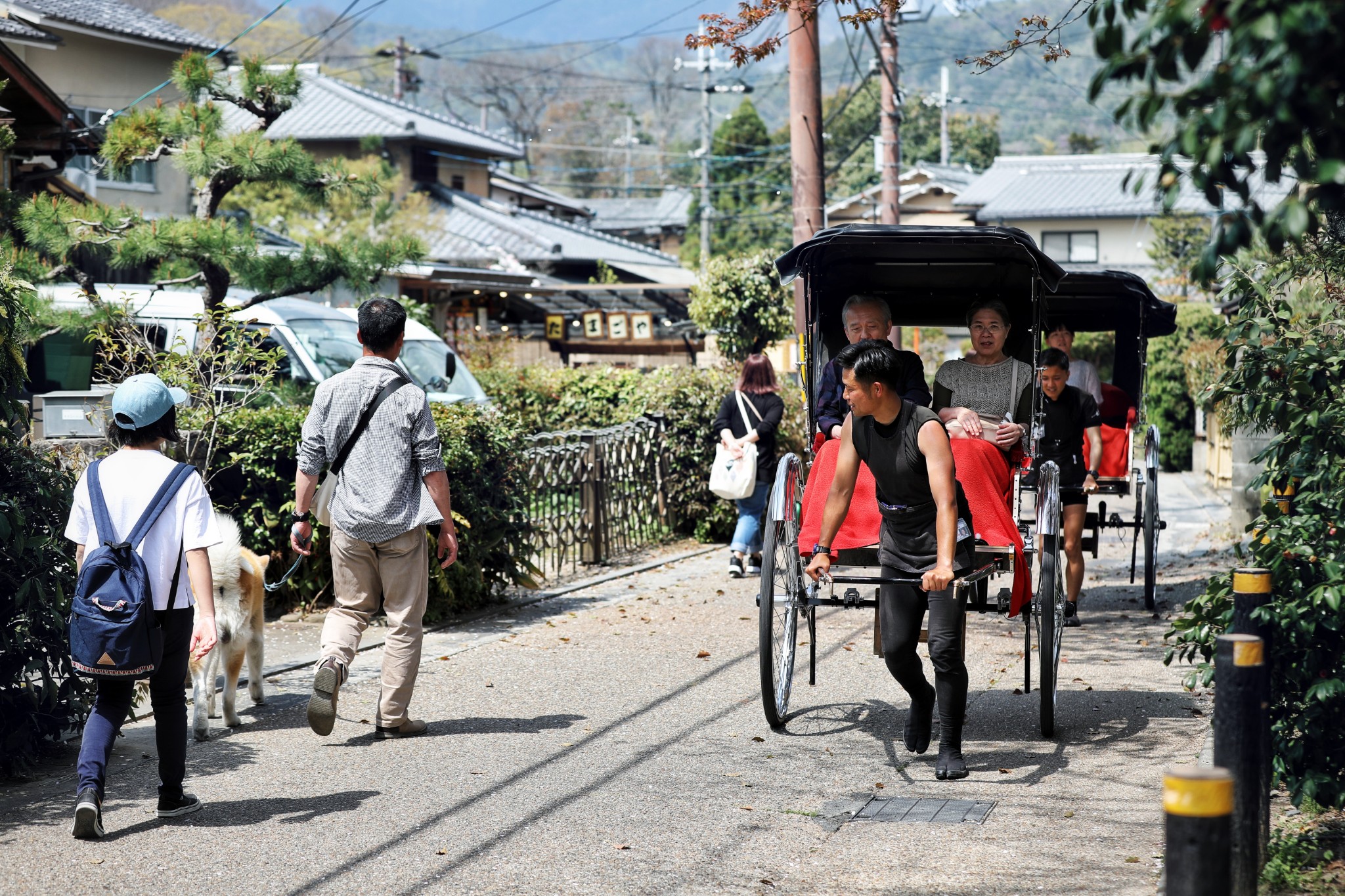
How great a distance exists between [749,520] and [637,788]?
5.96 m

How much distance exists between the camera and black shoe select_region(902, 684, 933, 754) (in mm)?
6168

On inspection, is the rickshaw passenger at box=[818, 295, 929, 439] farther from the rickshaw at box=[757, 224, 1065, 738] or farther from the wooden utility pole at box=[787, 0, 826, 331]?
the wooden utility pole at box=[787, 0, 826, 331]

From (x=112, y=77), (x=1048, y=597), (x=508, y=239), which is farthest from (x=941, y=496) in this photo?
(x=508, y=239)

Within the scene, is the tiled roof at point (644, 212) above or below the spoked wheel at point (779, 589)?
above

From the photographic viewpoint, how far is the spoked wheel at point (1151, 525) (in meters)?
10.0

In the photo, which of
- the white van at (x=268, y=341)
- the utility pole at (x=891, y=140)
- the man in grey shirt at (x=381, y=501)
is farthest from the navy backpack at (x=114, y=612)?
the utility pole at (x=891, y=140)

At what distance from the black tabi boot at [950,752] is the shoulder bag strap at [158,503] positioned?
3.33 metres

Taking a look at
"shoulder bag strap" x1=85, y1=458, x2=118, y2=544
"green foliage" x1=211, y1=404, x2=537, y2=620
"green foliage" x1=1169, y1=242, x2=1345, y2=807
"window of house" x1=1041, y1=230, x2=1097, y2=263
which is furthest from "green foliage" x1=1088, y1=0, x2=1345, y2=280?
"window of house" x1=1041, y1=230, x2=1097, y2=263

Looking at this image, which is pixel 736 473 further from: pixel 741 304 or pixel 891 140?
pixel 741 304

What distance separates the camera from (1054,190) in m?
51.1

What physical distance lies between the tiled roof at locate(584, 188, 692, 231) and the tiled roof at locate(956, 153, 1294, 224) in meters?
15.1

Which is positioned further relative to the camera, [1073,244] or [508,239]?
[1073,244]

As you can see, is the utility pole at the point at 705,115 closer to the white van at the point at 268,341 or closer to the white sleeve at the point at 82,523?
the white van at the point at 268,341

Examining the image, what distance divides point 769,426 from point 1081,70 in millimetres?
155297
